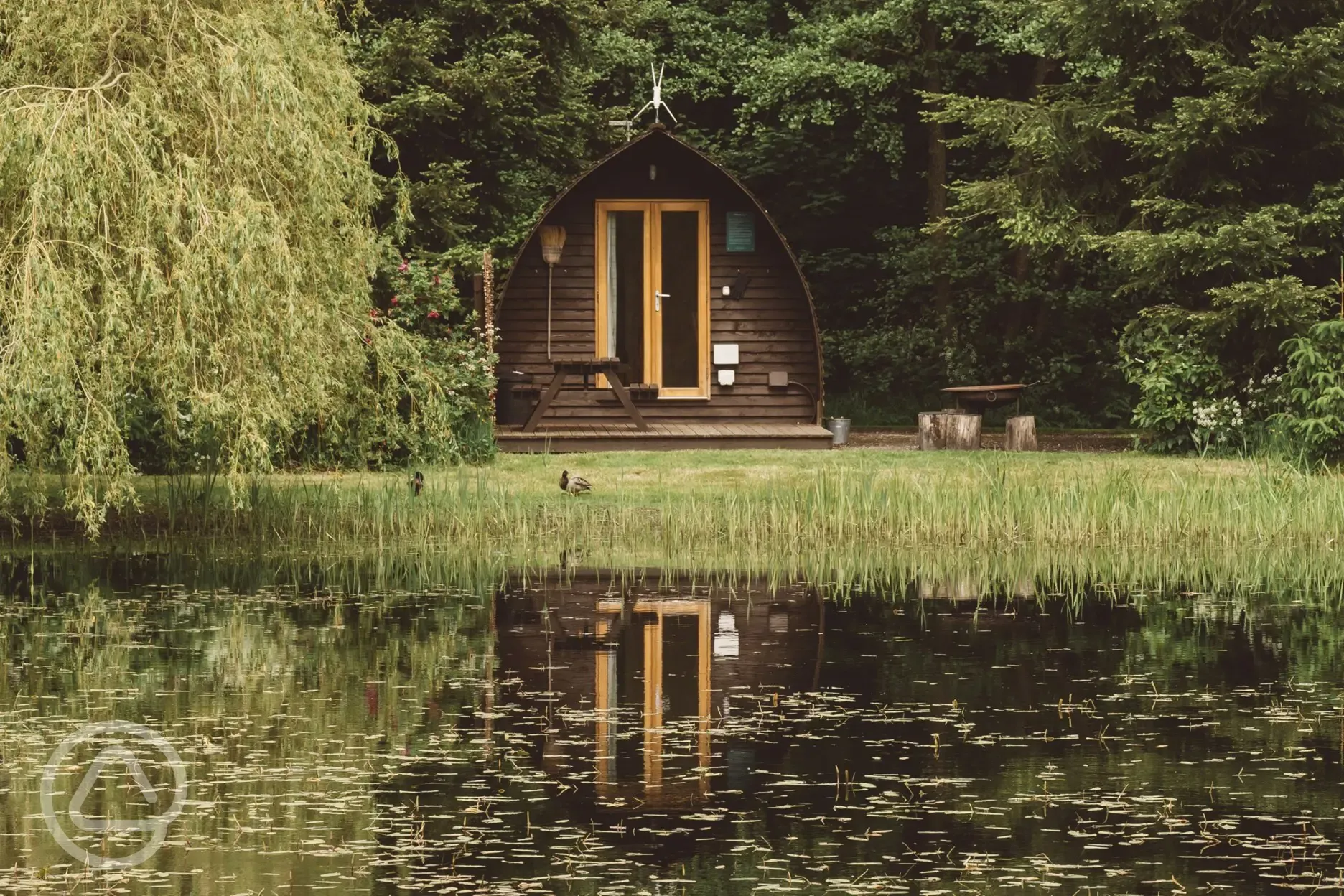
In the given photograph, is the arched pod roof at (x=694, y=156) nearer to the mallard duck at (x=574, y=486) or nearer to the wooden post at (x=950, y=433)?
the wooden post at (x=950, y=433)

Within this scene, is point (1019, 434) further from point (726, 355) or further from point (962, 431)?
point (726, 355)

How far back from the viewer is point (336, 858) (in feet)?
22.7

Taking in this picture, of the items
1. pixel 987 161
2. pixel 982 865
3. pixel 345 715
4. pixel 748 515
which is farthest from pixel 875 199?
pixel 982 865

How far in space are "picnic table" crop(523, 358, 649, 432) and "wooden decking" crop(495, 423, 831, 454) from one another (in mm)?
144

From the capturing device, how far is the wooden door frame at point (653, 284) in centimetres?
2419

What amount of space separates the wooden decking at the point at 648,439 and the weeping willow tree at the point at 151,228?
6.58m

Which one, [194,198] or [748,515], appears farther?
[748,515]

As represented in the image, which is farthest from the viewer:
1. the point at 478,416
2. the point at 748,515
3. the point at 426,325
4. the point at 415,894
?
the point at 426,325

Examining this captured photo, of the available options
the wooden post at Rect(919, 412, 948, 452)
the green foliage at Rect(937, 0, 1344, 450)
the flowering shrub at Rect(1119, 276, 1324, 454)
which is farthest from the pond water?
the wooden post at Rect(919, 412, 948, 452)

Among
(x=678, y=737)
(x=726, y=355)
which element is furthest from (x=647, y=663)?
(x=726, y=355)

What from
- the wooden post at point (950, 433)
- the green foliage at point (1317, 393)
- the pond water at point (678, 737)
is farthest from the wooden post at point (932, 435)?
the pond water at point (678, 737)

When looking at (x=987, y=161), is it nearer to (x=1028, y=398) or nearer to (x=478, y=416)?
(x=1028, y=398)

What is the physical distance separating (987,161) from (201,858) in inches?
1023

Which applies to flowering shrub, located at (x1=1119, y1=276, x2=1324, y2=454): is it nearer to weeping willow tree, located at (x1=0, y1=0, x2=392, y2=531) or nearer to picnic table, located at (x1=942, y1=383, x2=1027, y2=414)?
picnic table, located at (x1=942, y1=383, x2=1027, y2=414)
